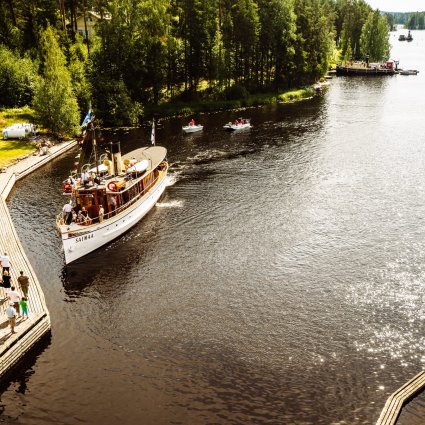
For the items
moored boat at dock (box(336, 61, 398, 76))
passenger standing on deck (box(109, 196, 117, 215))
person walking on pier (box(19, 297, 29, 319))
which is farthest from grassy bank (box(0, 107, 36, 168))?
moored boat at dock (box(336, 61, 398, 76))

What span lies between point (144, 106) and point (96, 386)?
88.3m

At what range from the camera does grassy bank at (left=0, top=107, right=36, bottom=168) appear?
7175 cm

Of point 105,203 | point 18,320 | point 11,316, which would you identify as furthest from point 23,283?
point 105,203

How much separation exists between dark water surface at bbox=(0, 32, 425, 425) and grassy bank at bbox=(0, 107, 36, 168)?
706 centimetres

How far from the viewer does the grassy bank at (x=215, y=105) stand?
10700 cm

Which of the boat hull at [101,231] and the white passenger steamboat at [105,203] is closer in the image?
the boat hull at [101,231]

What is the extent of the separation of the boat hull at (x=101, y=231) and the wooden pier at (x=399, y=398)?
95.8 ft

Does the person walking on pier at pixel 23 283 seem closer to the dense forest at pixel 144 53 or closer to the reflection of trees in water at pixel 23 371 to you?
the reflection of trees in water at pixel 23 371

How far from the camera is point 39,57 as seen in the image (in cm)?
10381

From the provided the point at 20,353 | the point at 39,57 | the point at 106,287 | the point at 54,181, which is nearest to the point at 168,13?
the point at 39,57

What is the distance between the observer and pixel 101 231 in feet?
149

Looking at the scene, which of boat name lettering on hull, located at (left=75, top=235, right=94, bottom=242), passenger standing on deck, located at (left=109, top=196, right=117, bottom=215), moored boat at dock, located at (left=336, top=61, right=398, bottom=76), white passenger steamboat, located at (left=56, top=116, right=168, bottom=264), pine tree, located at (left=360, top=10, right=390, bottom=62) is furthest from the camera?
pine tree, located at (left=360, top=10, right=390, bottom=62)

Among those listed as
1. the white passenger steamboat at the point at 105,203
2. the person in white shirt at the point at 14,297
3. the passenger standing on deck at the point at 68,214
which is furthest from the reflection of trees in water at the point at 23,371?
the passenger standing on deck at the point at 68,214

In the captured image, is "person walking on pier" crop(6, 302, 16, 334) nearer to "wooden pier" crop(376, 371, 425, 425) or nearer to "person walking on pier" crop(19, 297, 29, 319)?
"person walking on pier" crop(19, 297, 29, 319)
